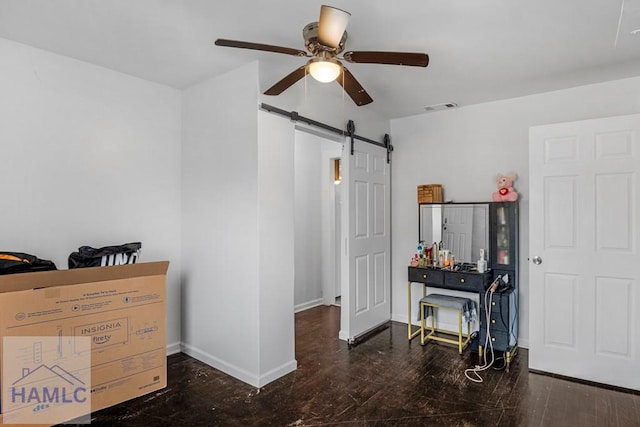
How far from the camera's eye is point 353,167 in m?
3.85

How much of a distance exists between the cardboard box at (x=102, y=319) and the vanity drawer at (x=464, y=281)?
2625 mm

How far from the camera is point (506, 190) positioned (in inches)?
139

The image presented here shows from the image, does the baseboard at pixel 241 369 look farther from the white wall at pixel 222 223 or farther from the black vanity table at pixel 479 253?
the black vanity table at pixel 479 253

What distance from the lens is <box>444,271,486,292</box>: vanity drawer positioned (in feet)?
11.3

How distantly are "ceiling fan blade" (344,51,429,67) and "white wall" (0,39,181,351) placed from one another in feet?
6.99

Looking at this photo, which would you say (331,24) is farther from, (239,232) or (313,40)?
(239,232)

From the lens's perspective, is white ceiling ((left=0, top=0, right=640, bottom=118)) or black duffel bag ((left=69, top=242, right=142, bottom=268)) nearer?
white ceiling ((left=0, top=0, right=640, bottom=118))

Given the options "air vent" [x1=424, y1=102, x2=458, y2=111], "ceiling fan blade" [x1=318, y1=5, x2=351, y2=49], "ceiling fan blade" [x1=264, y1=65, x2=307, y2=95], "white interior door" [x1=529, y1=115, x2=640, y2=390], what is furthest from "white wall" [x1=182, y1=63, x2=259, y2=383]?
"white interior door" [x1=529, y1=115, x2=640, y2=390]

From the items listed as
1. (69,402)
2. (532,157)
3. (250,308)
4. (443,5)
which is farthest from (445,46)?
(69,402)

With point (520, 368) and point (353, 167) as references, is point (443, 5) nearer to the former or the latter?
point (353, 167)

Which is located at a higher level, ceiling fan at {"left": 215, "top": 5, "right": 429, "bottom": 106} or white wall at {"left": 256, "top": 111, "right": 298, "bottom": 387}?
ceiling fan at {"left": 215, "top": 5, "right": 429, "bottom": 106}

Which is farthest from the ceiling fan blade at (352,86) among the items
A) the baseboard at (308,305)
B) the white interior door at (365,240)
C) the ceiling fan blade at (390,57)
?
the baseboard at (308,305)

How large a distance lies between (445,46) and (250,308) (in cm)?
241

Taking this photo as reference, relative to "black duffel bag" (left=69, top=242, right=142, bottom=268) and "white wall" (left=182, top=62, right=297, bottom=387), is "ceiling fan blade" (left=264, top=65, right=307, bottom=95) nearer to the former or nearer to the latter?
"white wall" (left=182, top=62, right=297, bottom=387)
